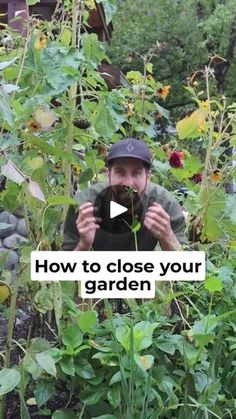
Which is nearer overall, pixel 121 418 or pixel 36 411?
pixel 121 418

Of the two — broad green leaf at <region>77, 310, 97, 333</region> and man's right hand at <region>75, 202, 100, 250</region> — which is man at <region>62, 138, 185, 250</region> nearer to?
man's right hand at <region>75, 202, 100, 250</region>

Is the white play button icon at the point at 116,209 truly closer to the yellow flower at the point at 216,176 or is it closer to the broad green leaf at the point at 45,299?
the broad green leaf at the point at 45,299

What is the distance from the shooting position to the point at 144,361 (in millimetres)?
1412

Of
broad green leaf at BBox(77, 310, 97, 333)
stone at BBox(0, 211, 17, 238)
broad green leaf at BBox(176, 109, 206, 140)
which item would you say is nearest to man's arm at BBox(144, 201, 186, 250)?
broad green leaf at BBox(77, 310, 97, 333)

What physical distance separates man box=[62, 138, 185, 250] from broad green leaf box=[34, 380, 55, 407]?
315 millimetres

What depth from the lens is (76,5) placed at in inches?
76.3

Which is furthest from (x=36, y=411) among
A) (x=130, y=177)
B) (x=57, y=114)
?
(x=57, y=114)

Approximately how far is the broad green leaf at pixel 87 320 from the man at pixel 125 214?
0.15 m

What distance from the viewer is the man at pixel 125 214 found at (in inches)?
60.9

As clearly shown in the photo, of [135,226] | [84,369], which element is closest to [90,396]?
[84,369]

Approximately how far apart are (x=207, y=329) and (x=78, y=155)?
836 mm

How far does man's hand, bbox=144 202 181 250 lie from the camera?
1534mm

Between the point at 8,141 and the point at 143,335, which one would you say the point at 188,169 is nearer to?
the point at 8,141

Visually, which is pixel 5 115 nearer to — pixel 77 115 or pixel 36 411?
pixel 77 115
